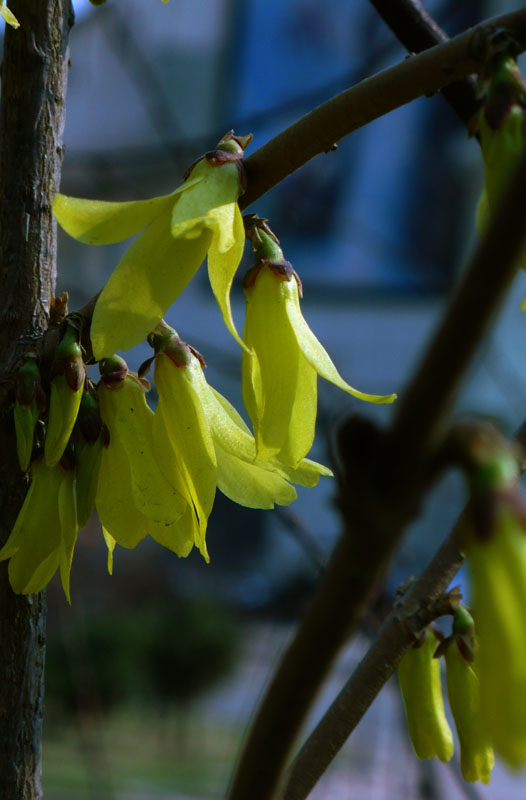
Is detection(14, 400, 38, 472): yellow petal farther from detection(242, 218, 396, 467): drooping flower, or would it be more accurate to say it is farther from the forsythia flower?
the forsythia flower

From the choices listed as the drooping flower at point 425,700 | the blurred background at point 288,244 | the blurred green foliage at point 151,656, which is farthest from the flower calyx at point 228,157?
the blurred background at point 288,244

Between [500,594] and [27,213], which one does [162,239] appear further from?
[500,594]

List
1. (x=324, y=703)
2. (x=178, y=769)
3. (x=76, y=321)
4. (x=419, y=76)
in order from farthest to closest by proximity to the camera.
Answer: (x=324, y=703) → (x=178, y=769) → (x=76, y=321) → (x=419, y=76)

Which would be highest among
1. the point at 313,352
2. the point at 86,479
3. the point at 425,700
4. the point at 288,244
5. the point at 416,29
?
the point at 288,244

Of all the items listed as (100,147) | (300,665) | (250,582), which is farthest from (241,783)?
(100,147)

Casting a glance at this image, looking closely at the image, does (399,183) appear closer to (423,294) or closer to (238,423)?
(423,294)

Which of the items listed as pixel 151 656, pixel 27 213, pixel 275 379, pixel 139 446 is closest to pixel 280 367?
pixel 275 379
